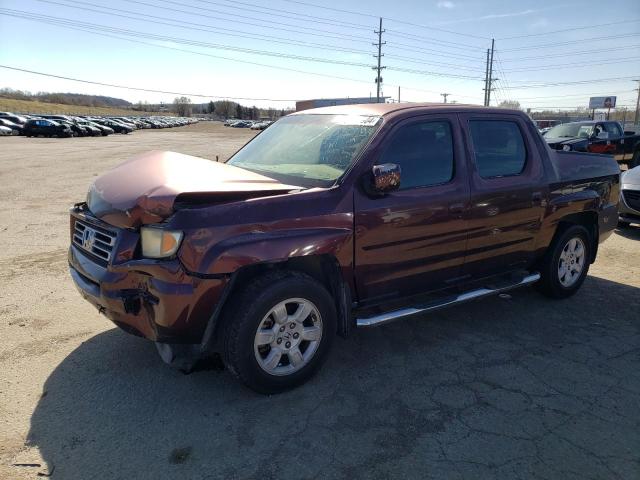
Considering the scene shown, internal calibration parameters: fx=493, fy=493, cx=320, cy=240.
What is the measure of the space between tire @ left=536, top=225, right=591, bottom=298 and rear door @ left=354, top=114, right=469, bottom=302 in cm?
138

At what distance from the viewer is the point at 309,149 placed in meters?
3.93

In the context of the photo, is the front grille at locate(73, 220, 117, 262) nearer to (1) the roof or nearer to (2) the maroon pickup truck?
(2) the maroon pickup truck

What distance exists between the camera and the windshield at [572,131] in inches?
613

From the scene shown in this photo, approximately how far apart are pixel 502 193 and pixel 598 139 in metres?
13.2

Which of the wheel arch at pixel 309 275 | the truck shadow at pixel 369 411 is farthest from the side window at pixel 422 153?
the truck shadow at pixel 369 411

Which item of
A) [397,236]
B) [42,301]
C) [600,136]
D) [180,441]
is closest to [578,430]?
[397,236]

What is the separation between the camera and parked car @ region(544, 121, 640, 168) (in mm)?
14766

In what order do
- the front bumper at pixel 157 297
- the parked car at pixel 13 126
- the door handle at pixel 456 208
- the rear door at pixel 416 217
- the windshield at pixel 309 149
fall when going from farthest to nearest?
the parked car at pixel 13 126 < the door handle at pixel 456 208 < the windshield at pixel 309 149 < the rear door at pixel 416 217 < the front bumper at pixel 157 297

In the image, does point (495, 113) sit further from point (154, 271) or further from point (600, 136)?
point (600, 136)

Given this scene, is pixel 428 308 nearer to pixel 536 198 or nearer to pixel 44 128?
pixel 536 198

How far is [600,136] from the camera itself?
15188mm

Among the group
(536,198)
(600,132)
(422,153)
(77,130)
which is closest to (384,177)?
(422,153)

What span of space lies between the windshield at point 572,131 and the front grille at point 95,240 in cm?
1570

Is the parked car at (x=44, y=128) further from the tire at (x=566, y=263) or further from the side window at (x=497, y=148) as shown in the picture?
the tire at (x=566, y=263)
